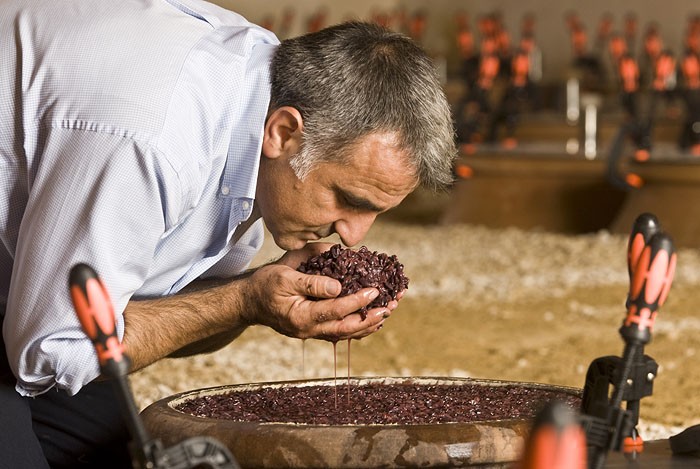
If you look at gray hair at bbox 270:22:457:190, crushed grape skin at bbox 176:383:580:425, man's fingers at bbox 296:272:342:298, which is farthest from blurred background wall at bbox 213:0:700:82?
man's fingers at bbox 296:272:342:298

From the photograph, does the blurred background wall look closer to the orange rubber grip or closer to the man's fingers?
the man's fingers

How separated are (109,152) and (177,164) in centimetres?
10

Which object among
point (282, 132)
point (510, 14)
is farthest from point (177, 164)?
point (510, 14)

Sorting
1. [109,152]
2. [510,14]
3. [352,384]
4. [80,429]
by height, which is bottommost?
[510,14]

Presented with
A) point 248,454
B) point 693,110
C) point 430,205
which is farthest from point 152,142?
point 430,205

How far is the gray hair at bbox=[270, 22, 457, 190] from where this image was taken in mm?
1728

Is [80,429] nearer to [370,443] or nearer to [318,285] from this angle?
[318,285]

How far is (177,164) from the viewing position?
5.40 feet

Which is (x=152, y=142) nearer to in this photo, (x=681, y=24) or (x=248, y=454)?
(x=248, y=454)

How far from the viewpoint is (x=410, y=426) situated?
1.41m

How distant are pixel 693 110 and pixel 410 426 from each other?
6.41m

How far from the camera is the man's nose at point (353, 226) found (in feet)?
5.95

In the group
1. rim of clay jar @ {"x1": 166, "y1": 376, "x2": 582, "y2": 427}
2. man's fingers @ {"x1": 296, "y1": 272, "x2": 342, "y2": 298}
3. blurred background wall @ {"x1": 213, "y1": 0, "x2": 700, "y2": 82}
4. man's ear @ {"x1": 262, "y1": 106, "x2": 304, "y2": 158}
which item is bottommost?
blurred background wall @ {"x1": 213, "y1": 0, "x2": 700, "y2": 82}

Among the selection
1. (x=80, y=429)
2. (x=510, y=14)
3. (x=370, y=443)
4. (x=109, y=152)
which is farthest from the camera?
(x=510, y=14)
